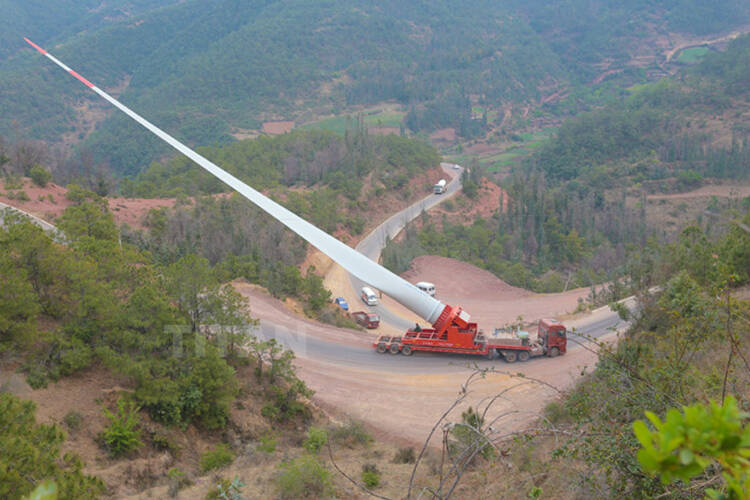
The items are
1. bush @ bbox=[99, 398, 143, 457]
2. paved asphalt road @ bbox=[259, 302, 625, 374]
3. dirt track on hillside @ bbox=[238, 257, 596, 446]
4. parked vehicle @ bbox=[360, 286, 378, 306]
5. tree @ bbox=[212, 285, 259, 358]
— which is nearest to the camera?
bush @ bbox=[99, 398, 143, 457]

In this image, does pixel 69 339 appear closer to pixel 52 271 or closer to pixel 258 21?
pixel 52 271

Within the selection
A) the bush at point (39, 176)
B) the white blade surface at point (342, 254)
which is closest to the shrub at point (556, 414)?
the white blade surface at point (342, 254)

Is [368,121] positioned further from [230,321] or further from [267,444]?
[267,444]

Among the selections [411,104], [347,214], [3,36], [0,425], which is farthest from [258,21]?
[0,425]

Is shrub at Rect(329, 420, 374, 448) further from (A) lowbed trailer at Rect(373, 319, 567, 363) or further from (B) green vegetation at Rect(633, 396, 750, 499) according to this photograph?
(B) green vegetation at Rect(633, 396, 750, 499)

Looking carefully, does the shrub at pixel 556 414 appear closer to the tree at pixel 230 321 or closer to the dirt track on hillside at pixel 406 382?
the dirt track on hillside at pixel 406 382

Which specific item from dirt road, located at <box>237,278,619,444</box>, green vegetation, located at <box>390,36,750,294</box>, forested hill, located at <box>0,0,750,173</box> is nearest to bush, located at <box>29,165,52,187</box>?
dirt road, located at <box>237,278,619,444</box>

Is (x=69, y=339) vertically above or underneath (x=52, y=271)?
underneath
